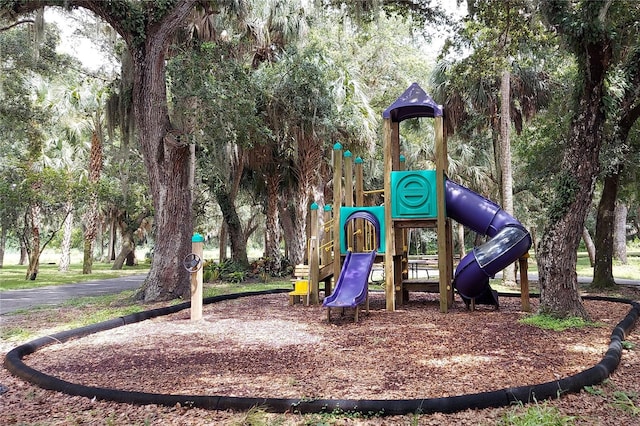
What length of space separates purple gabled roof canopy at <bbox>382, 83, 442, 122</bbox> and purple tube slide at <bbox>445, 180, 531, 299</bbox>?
138 cm

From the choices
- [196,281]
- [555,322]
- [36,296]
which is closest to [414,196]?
[555,322]

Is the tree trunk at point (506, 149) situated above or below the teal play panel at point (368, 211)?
above

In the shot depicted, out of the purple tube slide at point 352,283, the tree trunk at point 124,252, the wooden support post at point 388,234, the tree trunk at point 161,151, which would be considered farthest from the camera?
the tree trunk at point 124,252

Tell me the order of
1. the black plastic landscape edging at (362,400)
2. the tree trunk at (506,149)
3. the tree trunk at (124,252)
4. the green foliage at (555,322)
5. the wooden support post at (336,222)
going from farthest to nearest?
the tree trunk at (124,252)
the tree trunk at (506,149)
the wooden support post at (336,222)
the green foliage at (555,322)
the black plastic landscape edging at (362,400)

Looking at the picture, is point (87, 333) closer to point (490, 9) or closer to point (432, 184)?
point (432, 184)

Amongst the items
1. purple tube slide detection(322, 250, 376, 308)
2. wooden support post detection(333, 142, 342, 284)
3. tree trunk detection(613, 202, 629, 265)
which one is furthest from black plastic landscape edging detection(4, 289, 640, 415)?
tree trunk detection(613, 202, 629, 265)

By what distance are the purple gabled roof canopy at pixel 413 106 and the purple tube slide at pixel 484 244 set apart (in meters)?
1.38

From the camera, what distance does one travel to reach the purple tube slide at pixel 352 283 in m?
6.78

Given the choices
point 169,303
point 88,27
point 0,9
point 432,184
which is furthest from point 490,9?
point 88,27

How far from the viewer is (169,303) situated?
911cm

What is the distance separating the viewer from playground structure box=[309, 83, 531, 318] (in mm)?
7410

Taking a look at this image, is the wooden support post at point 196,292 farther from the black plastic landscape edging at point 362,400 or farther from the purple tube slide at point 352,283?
the black plastic landscape edging at point 362,400

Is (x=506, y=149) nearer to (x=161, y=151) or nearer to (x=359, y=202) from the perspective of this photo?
(x=359, y=202)

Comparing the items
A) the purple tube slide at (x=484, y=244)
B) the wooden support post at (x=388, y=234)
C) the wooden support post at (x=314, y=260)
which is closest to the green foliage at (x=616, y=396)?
the purple tube slide at (x=484, y=244)
